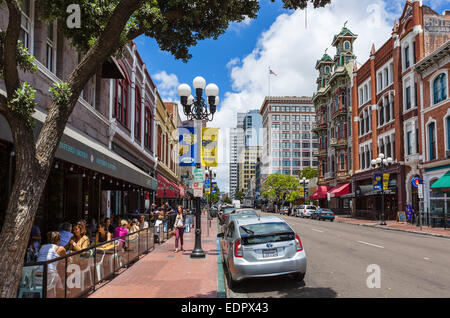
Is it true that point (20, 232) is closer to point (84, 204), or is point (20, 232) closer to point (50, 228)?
point (50, 228)

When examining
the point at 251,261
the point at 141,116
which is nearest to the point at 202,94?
the point at 251,261

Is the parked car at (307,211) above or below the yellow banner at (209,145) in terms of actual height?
below

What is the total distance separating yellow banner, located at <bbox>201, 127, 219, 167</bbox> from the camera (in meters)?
14.2

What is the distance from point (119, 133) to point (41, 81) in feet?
30.6

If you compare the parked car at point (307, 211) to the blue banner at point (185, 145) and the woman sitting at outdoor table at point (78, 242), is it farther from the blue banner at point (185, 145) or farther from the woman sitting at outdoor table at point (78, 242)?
the woman sitting at outdoor table at point (78, 242)

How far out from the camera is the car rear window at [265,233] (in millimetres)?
8727

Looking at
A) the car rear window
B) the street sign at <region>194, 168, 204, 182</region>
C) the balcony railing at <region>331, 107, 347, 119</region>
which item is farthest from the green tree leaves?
the balcony railing at <region>331, 107, 347, 119</region>

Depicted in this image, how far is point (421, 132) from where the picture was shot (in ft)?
106

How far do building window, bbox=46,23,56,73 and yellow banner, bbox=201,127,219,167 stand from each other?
5.79 meters

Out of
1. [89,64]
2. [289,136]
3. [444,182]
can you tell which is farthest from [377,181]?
[289,136]

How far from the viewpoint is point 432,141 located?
102 ft

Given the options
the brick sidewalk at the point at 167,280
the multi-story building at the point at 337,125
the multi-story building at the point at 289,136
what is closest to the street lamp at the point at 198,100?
the brick sidewalk at the point at 167,280

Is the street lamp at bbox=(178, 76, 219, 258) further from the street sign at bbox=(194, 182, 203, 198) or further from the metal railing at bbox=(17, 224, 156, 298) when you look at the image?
the metal railing at bbox=(17, 224, 156, 298)

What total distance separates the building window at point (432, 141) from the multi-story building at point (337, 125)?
1785 cm
